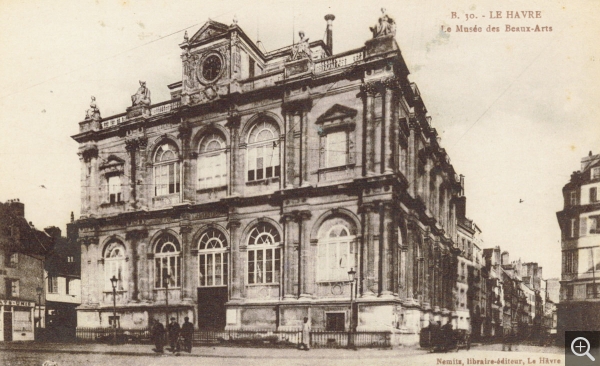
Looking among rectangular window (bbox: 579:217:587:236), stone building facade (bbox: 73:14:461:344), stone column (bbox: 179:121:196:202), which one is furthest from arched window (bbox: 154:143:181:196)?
rectangular window (bbox: 579:217:587:236)

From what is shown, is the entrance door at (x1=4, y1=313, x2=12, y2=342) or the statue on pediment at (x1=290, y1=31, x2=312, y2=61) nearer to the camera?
the statue on pediment at (x1=290, y1=31, x2=312, y2=61)

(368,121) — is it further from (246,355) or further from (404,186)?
(246,355)

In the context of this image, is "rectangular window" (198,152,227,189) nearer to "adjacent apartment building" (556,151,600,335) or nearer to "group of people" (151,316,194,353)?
"group of people" (151,316,194,353)

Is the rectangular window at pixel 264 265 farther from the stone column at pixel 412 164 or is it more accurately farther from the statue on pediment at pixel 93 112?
the statue on pediment at pixel 93 112

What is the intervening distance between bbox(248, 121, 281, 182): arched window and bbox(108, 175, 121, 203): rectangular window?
→ 335cm

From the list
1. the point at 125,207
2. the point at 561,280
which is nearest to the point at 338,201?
the point at 561,280

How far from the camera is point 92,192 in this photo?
11.7 m

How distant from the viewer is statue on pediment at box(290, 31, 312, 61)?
9.25 m

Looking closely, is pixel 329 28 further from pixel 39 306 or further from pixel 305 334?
pixel 39 306

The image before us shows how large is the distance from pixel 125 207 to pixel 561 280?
9080mm

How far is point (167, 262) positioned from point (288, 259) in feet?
9.57

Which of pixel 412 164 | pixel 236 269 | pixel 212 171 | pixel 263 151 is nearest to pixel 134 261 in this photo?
pixel 236 269

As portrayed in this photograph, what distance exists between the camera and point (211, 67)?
11305 mm

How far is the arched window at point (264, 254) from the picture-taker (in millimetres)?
10562
